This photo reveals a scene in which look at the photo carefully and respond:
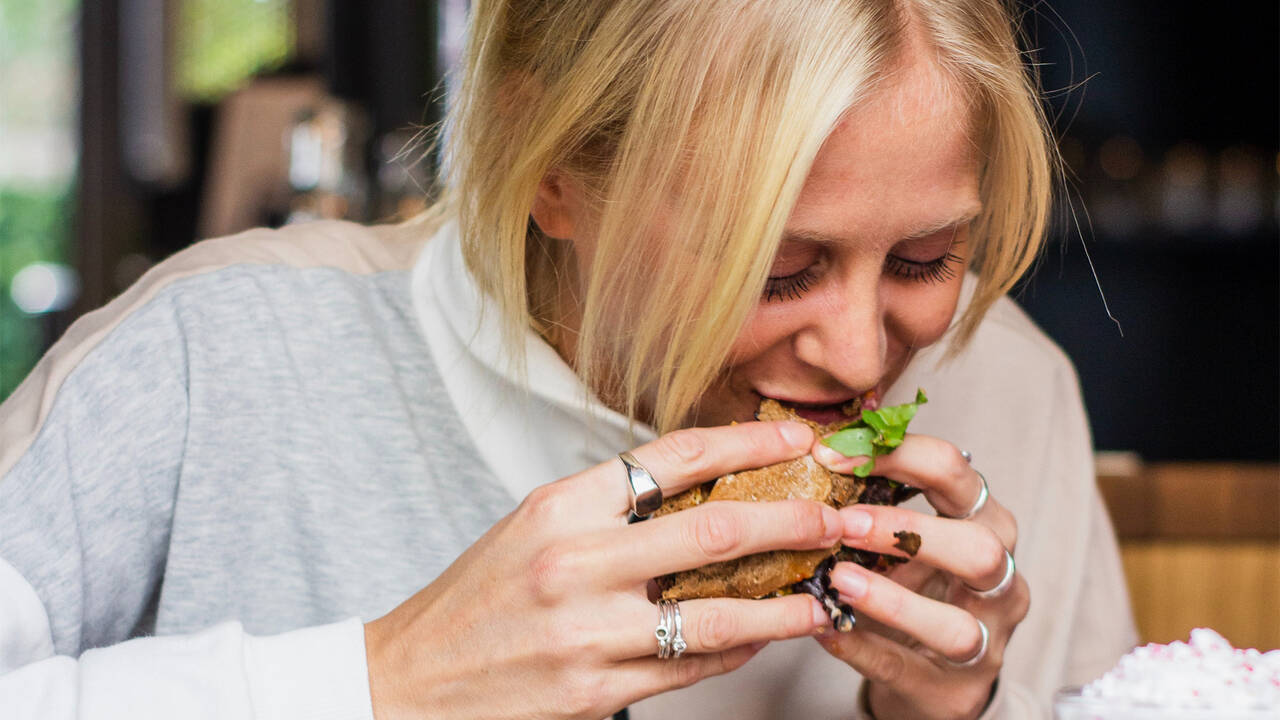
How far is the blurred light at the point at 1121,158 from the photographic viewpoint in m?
4.66

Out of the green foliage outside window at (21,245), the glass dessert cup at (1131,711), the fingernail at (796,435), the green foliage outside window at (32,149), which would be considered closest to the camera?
the glass dessert cup at (1131,711)

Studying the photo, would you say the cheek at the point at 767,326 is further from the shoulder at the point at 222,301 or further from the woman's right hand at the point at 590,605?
the shoulder at the point at 222,301

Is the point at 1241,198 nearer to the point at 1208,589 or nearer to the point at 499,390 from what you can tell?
the point at 1208,589

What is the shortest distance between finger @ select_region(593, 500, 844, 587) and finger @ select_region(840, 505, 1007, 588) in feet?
0.31

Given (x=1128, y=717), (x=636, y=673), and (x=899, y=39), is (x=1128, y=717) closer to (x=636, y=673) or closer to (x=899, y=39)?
(x=636, y=673)

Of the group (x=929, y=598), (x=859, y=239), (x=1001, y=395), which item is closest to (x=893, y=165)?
(x=859, y=239)

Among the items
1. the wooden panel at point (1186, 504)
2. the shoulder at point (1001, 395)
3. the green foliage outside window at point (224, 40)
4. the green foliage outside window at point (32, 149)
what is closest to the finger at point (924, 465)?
the shoulder at point (1001, 395)

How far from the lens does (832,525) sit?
99 centimetres

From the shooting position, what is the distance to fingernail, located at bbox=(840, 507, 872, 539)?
1016 mm

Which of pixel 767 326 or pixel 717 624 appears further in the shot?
pixel 767 326

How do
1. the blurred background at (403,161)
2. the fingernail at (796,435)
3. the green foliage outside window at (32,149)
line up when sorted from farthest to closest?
1. the green foliage outside window at (32,149)
2. the blurred background at (403,161)
3. the fingernail at (796,435)

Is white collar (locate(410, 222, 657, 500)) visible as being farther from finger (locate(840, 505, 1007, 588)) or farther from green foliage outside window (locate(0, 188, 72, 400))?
green foliage outside window (locate(0, 188, 72, 400))

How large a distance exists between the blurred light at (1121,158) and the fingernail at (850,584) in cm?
411

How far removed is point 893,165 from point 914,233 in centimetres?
7
